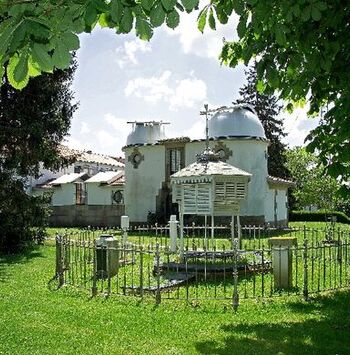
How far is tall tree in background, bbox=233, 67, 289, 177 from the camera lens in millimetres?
49719

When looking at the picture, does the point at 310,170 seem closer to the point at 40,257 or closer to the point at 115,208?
the point at 115,208

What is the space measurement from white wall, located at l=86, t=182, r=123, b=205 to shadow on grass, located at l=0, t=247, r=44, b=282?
18889 mm

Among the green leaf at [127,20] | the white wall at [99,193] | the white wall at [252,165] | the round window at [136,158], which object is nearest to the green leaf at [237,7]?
the green leaf at [127,20]

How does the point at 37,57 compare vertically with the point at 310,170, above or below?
below

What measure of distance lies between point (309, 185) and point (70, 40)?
51.2 m

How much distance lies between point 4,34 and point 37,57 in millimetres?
182

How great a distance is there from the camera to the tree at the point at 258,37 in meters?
2.43

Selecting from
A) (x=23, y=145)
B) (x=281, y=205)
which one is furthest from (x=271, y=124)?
(x=23, y=145)

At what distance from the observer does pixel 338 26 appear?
628 centimetres

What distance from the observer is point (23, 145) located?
67.3ft

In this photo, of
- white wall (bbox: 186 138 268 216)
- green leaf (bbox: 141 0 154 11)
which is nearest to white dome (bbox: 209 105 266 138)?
white wall (bbox: 186 138 268 216)

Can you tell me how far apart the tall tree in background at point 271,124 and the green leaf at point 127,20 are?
1873 inches

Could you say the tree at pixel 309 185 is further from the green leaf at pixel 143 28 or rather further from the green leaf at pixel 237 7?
the green leaf at pixel 143 28

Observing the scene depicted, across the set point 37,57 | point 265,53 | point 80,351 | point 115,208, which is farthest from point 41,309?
point 115,208
